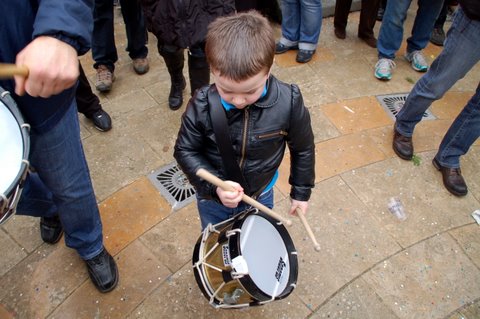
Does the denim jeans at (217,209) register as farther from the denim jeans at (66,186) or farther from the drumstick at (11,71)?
the drumstick at (11,71)

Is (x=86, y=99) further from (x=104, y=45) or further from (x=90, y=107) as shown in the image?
(x=104, y=45)

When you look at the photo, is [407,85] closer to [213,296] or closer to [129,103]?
[129,103]

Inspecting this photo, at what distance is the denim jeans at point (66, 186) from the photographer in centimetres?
163

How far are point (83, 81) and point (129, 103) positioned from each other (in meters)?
0.52

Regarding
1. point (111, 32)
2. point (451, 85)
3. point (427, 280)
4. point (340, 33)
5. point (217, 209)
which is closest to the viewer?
point (217, 209)

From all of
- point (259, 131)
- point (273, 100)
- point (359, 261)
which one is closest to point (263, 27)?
point (273, 100)

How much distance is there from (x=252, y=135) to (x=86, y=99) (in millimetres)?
1769

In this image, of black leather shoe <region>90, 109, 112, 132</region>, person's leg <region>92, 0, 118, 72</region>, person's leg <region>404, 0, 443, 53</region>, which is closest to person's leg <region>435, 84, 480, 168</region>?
person's leg <region>404, 0, 443, 53</region>

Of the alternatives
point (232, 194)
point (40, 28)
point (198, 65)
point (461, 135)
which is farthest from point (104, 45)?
point (461, 135)

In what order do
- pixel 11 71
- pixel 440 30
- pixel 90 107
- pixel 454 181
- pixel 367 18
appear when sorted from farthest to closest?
pixel 440 30, pixel 367 18, pixel 90 107, pixel 454 181, pixel 11 71

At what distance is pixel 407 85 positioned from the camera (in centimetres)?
367

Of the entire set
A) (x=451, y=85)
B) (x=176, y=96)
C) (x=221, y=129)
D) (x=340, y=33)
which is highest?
(x=221, y=129)

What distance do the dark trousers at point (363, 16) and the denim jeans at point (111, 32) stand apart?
205 centimetres

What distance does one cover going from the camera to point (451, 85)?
104 inches
